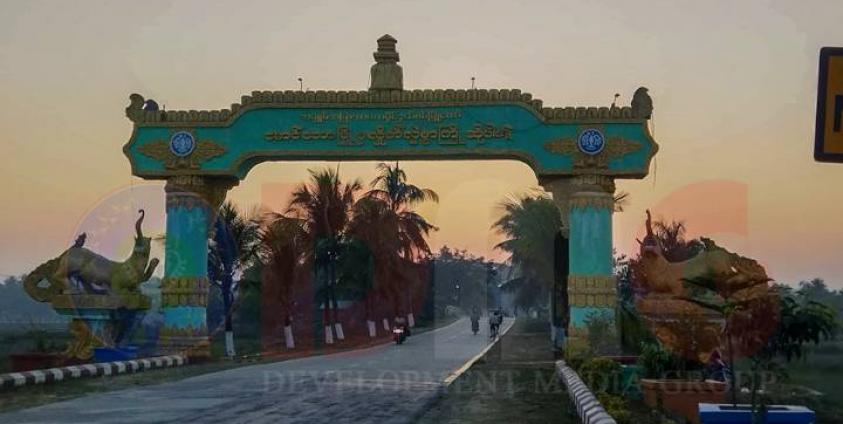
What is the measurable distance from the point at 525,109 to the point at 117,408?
14.1 metres

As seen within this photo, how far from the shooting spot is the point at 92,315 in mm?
25203

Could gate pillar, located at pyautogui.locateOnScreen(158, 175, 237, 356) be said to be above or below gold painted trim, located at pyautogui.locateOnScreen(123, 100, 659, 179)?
below

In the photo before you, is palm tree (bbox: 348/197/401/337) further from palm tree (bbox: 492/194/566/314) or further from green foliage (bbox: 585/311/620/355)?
green foliage (bbox: 585/311/620/355)

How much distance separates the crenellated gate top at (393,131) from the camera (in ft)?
83.2

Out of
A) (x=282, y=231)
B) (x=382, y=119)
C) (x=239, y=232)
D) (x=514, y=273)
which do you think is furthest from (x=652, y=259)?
(x=514, y=273)

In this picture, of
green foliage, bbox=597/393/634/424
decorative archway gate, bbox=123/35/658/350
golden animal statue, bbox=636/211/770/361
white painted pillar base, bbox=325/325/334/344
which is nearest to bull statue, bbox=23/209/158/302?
decorative archway gate, bbox=123/35/658/350

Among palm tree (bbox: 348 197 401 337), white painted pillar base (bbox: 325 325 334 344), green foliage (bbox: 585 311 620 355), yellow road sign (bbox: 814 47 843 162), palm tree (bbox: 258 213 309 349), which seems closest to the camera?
yellow road sign (bbox: 814 47 843 162)

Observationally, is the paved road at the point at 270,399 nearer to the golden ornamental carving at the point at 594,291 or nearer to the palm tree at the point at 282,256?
the golden ornamental carving at the point at 594,291

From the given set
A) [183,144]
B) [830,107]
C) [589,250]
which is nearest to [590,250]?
[589,250]

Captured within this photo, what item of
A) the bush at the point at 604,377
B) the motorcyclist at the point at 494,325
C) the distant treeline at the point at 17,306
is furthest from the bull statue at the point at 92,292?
the distant treeline at the point at 17,306

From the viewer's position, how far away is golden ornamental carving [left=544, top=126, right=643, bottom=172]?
2527cm

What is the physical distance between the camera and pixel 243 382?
20156mm

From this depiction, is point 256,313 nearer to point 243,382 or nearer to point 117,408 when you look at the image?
point 243,382

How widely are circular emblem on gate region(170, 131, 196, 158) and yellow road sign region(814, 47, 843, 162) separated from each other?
23.8 metres
